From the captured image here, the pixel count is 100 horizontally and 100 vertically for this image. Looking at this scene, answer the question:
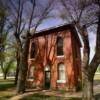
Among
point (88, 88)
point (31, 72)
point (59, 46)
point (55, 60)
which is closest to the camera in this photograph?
point (88, 88)

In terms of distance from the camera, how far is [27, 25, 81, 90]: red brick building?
2888 centimetres

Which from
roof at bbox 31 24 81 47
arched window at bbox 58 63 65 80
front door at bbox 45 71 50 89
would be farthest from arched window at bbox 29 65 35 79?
arched window at bbox 58 63 65 80

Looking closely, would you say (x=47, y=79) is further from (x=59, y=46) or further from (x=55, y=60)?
(x=59, y=46)

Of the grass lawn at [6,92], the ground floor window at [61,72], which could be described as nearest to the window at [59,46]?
the ground floor window at [61,72]

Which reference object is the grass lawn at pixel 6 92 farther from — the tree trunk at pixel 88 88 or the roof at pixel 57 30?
the roof at pixel 57 30

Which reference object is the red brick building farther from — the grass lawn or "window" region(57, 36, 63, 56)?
the grass lawn

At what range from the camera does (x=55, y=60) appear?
30203 mm

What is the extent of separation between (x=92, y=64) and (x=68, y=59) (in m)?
11.0

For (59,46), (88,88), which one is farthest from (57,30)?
(88,88)

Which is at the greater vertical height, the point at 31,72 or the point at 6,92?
the point at 31,72

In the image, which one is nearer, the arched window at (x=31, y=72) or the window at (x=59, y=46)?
the window at (x=59, y=46)

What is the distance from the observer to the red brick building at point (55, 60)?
28.9m

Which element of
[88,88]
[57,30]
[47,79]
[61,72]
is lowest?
[88,88]

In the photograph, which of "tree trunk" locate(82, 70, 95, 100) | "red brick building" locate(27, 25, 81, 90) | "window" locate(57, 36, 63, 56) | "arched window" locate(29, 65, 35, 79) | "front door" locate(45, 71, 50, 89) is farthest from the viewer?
"arched window" locate(29, 65, 35, 79)
